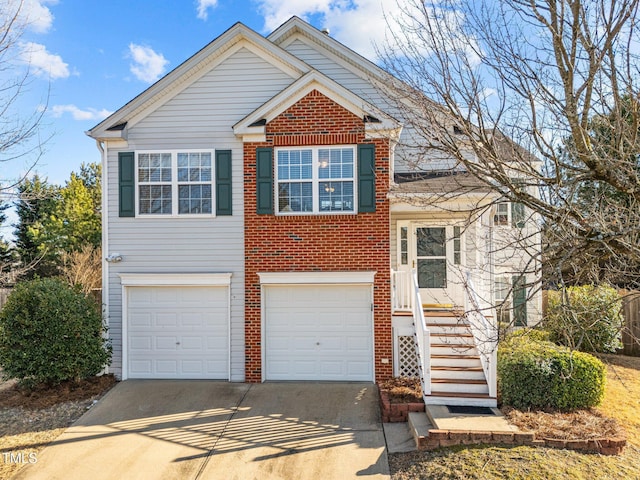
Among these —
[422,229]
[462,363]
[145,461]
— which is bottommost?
[145,461]

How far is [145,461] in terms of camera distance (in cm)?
592

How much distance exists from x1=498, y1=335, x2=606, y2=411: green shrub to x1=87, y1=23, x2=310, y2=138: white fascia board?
738 centimetres

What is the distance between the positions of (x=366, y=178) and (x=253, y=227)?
2.71 meters

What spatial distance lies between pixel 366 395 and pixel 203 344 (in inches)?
150

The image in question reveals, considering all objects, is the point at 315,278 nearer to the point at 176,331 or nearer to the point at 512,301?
the point at 176,331

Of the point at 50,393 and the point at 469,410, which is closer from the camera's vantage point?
the point at 469,410

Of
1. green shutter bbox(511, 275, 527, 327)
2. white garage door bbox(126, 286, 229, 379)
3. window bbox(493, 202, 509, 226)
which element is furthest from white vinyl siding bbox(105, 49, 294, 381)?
window bbox(493, 202, 509, 226)

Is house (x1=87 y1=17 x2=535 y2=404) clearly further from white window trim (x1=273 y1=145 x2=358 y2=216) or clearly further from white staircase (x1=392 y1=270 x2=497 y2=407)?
white staircase (x1=392 y1=270 x2=497 y2=407)

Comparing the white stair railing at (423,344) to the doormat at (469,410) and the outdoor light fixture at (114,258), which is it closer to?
the doormat at (469,410)

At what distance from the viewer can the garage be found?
9461 millimetres

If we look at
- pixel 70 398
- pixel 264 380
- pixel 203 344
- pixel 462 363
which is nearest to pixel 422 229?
pixel 462 363

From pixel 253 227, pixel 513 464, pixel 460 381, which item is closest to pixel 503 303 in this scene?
pixel 513 464

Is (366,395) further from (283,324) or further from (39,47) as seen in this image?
(39,47)

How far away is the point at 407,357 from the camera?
919 cm
